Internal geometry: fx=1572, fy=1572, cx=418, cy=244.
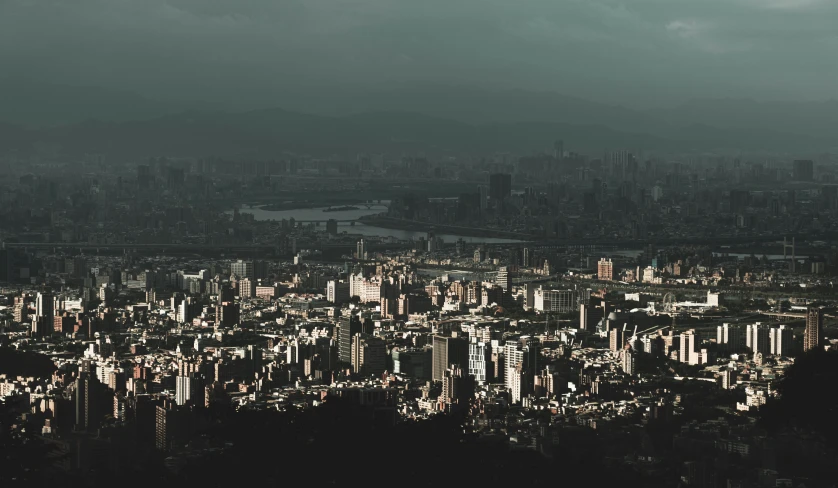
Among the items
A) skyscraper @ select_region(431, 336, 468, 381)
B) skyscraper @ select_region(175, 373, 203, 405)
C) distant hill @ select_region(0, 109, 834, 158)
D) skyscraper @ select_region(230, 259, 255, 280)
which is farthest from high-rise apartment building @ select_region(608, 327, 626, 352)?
distant hill @ select_region(0, 109, 834, 158)

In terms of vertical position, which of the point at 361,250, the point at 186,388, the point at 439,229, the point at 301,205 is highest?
the point at 301,205

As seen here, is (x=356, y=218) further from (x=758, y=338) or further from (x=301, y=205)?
(x=758, y=338)

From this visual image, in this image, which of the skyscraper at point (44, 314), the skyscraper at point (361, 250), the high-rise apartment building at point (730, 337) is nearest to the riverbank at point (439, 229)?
the skyscraper at point (361, 250)

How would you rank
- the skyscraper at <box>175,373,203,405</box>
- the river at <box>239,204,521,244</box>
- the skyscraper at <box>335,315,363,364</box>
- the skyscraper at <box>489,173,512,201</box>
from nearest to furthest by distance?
1. the skyscraper at <box>175,373,203,405</box>
2. the skyscraper at <box>335,315,363,364</box>
3. the river at <box>239,204,521,244</box>
4. the skyscraper at <box>489,173,512,201</box>

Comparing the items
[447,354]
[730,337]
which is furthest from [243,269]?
[447,354]

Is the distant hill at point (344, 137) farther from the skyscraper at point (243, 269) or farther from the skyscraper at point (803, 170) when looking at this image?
the skyscraper at point (243, 269)

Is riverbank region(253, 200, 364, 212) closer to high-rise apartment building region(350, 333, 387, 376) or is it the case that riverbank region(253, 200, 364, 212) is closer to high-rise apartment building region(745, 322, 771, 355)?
high-rise apartment building region(350, 333, 387, 376)

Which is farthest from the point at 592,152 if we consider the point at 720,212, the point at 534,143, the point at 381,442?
the point at 381,442
